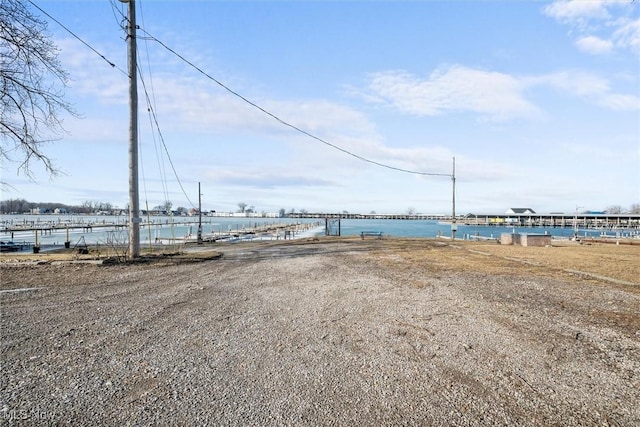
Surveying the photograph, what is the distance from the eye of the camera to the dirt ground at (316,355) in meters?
2.54

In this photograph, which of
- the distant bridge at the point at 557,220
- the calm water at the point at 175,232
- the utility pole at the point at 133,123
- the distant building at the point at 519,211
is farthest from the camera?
the distant building at the point at 519,211

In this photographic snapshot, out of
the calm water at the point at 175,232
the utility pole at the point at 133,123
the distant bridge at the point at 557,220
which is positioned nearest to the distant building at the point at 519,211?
the distant bridge at the point at 557,220

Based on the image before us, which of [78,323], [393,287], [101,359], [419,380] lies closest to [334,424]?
[419,380]

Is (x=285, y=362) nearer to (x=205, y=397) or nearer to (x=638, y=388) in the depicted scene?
(x=205, y=397)

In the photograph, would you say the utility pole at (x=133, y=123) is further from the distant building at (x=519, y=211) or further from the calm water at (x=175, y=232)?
the distant building at (x=519, y=211)

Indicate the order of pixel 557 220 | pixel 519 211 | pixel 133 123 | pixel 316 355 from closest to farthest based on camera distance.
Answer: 1. pixel 316 355
2. pixel 133 123
3. pixel 557 220
4. pixel 519 211

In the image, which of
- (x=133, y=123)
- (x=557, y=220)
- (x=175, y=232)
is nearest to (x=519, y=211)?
(x=557, y=220)

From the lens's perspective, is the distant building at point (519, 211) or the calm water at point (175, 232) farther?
the distant building at point (519, 211)

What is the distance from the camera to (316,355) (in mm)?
3549

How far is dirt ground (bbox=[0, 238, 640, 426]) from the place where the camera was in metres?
2.54

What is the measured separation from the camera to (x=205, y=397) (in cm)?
270

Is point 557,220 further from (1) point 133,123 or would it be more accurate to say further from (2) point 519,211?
(1) point 133,123

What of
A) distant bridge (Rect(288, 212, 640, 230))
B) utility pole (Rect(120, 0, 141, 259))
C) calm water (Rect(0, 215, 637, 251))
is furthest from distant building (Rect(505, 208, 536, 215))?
utility pole (Rect(120, 0, 141, 259))

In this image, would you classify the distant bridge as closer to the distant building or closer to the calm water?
the distant building
